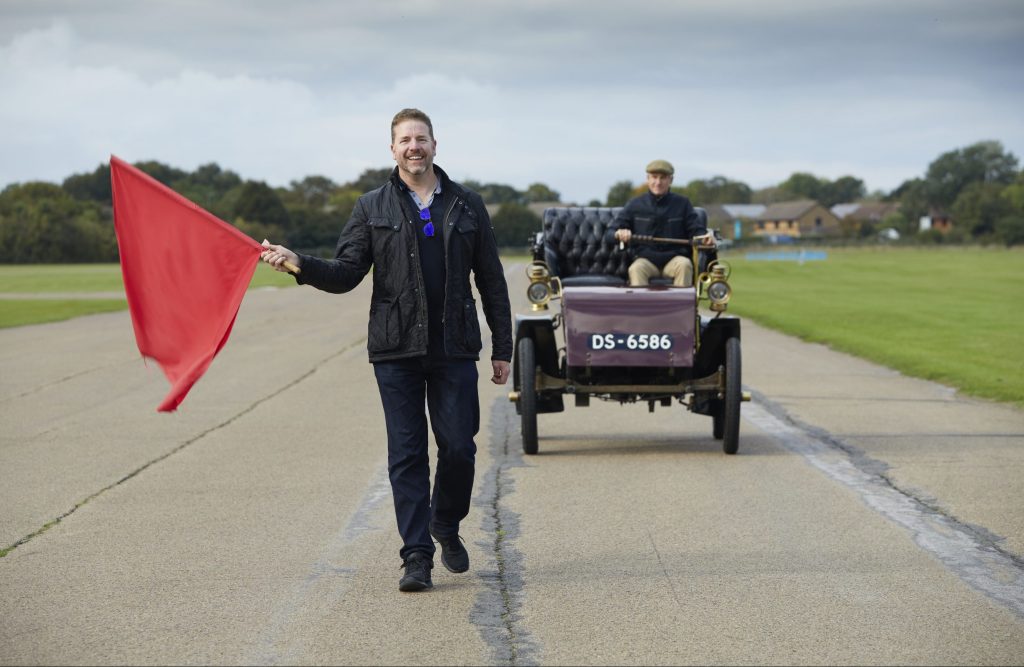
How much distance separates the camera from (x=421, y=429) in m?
6.48

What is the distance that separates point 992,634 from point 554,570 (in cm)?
206

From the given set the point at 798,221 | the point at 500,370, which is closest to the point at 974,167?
the point at 798,221

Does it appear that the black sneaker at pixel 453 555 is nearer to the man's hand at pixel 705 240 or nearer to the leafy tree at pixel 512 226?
the man's hand at pixel 705 240

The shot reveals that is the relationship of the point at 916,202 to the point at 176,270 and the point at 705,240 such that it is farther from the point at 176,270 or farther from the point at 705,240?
the point at 176,270

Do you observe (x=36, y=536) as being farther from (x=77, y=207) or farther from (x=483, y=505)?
(x=77, y=207)

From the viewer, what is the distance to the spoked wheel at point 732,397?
10.2 meters

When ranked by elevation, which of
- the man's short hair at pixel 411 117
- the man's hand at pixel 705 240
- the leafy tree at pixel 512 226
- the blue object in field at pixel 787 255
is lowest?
the blue object in field at pixel 787 255

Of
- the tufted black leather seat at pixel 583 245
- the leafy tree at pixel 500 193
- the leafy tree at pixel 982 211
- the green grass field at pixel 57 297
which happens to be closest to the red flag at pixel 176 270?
the tufted black leather seat at pixel 583 245

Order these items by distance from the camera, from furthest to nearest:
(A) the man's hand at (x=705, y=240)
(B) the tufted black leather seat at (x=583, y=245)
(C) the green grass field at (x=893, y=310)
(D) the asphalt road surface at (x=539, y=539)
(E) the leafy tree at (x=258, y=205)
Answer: (E) the leafy tree at (x=258, y=205)
(C) the green grass field at (x=893, y=310)
(B) the tufted black leather seat at (x=583, y=245)
(A) the man's hand at (x=705, y=240)
(D) the asphalt road surface at (x=539, y=539)

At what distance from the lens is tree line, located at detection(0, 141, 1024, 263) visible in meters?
92.0

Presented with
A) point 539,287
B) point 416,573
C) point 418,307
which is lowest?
point 416,573

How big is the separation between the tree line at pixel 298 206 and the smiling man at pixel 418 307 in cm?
3644

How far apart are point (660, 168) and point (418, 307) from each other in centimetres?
560

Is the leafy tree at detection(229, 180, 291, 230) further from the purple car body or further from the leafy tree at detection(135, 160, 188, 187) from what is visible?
the purple car body
